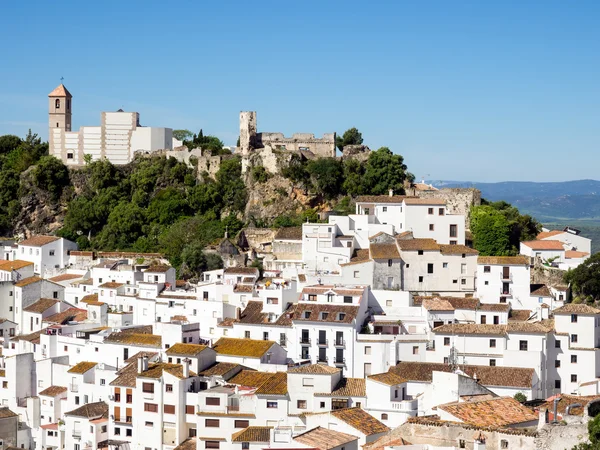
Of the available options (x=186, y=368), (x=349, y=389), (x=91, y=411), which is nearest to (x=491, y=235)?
(x=349, y=389)

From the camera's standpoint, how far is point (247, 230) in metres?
53.3

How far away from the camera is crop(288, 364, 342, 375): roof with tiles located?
34.2 metres

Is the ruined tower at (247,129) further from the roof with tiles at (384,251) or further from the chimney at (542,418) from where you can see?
the chimney at (542,418)

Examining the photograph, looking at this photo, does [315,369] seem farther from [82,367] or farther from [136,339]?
[82,367]

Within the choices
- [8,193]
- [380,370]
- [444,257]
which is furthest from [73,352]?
[8,193]

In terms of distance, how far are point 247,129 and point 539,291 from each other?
974 inches

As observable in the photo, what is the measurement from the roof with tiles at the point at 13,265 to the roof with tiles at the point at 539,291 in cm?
2644

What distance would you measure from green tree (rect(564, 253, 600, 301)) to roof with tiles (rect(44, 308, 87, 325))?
2253 centimetres

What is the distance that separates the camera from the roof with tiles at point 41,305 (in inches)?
1843

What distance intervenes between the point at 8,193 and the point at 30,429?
27064mm

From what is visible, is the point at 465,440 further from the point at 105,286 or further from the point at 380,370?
the point at 105,286

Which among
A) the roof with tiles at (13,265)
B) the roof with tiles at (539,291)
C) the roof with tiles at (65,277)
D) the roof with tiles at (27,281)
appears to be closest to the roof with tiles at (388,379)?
the roof with tiles at (539,291)

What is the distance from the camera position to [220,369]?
36344 millimetres

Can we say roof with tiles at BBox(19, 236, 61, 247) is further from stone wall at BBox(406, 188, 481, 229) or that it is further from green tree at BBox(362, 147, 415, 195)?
stone wall at BBox(406, 188, 481, 229)
